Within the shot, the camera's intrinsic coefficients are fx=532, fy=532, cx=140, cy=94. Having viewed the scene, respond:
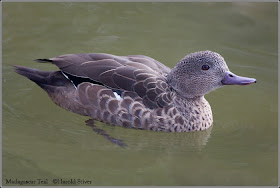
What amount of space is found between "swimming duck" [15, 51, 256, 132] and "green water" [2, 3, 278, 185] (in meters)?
0.16

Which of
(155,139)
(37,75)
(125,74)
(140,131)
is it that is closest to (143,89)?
(125,74)

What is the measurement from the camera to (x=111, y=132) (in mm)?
7566

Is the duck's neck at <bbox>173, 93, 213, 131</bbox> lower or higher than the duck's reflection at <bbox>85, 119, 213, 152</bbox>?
higher

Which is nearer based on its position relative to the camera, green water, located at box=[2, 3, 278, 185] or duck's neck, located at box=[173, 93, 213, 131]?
green water, located at box=[2, 3, 278, 185]

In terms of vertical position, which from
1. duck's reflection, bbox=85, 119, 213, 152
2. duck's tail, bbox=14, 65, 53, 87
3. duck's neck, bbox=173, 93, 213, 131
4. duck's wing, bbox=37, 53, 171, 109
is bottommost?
duck's reflection, bbox=85, 119, 213, 152

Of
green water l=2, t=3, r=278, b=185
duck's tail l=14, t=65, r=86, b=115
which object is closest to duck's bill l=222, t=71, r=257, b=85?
green water l=2, t=3, r=278, b=185

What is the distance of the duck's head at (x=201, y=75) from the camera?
7.56 m

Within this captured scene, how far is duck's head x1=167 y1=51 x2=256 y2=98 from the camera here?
7.56 meters

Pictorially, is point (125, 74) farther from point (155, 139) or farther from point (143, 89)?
point (155, 139)

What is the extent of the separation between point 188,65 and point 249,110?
4.71 ft

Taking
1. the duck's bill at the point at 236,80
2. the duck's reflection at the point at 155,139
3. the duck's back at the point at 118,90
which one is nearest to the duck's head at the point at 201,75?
the duck's bill at the point at 236,80

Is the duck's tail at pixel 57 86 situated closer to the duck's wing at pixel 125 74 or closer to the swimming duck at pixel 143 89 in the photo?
the swimming duck at pixel 143 89

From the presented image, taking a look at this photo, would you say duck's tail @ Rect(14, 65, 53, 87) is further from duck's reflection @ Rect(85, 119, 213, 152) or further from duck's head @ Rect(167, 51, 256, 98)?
duck's head @ Rect(167, 51, 256, 98)

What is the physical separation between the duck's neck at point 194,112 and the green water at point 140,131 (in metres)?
0.13
